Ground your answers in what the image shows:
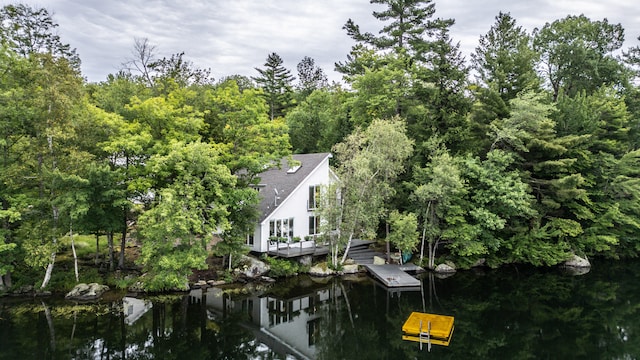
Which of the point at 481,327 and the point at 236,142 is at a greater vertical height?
the point at 236,142

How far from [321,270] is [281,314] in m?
6.08

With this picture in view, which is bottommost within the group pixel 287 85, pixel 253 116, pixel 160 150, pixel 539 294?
pixel 539 294

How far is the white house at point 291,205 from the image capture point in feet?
71.9

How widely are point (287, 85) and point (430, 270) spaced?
35.2 m

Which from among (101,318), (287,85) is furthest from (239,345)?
(287,85)

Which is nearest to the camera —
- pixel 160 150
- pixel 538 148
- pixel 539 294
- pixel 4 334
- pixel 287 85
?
pixel 4 334

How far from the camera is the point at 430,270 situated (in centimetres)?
2353

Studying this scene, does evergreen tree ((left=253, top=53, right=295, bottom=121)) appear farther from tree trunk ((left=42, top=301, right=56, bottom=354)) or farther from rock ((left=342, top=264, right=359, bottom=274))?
tree trunk ((left=42, top=301, right=56, bottom=354))

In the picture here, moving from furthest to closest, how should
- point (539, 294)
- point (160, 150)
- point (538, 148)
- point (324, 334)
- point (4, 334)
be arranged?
point (538, 148) → point (539, 294) → point (160, 150) → point (324, 334) → point (4, 334)

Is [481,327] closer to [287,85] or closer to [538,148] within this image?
[538,148]

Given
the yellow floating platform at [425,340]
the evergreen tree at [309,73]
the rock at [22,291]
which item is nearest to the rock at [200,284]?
the rock at [22,291]

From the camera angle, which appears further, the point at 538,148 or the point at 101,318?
the point at 538,148

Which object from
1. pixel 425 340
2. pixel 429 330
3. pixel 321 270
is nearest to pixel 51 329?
pixel 321 270

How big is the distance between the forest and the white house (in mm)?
1501
